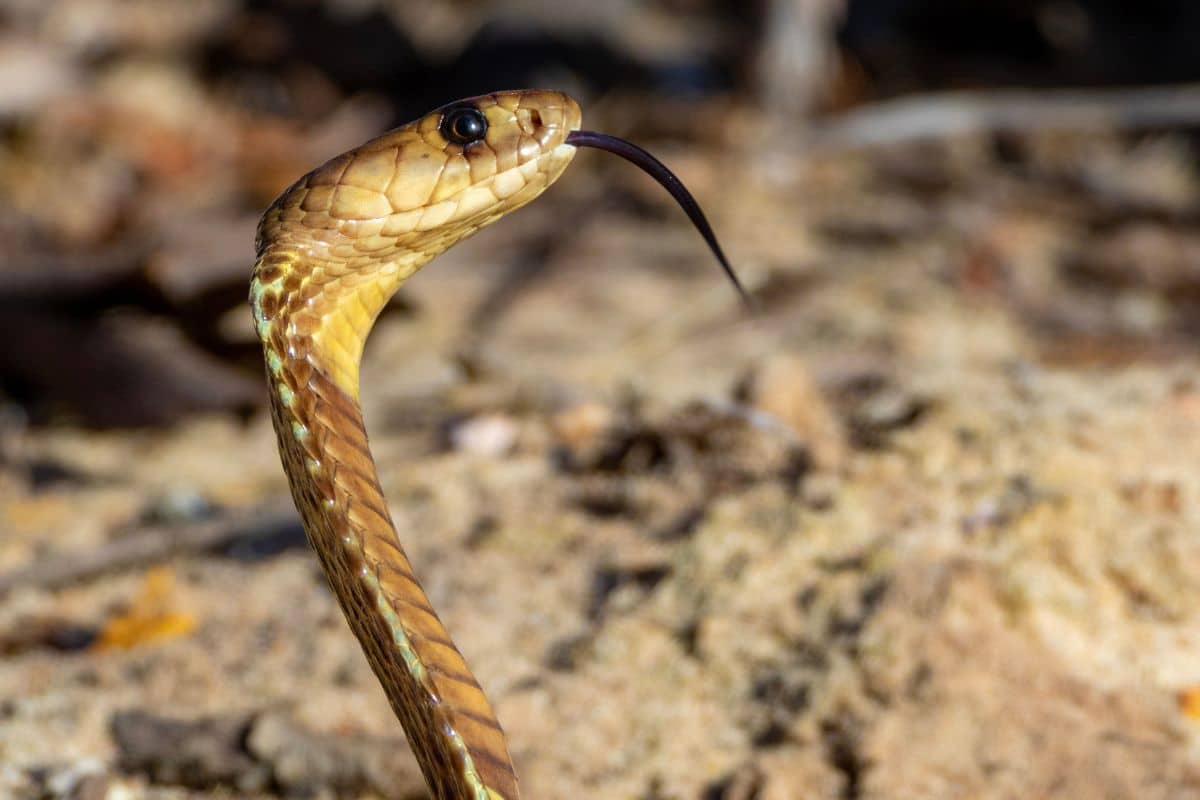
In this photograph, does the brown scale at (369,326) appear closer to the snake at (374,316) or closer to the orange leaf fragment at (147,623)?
the snake at (374,316)

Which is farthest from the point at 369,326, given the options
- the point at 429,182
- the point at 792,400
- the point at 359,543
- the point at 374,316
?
the point at 792,400

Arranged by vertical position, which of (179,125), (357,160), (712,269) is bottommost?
(357,160)

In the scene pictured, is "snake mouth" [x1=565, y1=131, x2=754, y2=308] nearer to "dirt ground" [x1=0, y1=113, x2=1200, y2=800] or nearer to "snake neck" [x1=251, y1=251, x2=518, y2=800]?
"snake neck" [x1=251, y1=251, x2=518, y2=800]

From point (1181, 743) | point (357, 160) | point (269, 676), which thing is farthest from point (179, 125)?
point (1181, 743)

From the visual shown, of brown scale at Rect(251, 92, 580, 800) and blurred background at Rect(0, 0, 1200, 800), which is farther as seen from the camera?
blurred background at Rect(0, 0, 1200, 800)

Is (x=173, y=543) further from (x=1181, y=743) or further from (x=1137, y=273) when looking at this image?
(x=1137, y=273)

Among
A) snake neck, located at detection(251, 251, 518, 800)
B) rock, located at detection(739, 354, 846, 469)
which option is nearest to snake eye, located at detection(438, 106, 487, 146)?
snake neck, located at detection(251, 251, 518, 800)

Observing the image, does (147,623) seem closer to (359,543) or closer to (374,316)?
(374,316)
